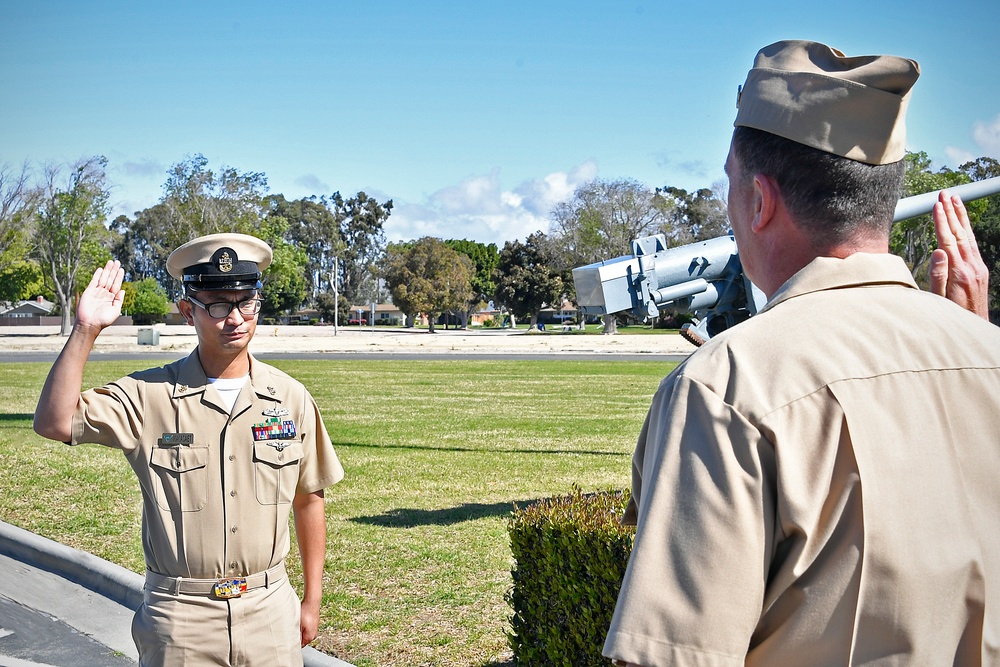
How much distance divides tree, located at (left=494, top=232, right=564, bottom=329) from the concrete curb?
235ft

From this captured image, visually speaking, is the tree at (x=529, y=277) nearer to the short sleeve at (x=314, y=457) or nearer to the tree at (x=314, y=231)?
the tree at (x=314, y=231)

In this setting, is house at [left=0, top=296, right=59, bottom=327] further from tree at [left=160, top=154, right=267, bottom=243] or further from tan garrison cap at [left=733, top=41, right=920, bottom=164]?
tan garrison cap at [left=733, top=41, right=920, bottom=164]

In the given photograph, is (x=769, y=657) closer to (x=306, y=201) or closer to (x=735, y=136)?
(x=735, y=136)

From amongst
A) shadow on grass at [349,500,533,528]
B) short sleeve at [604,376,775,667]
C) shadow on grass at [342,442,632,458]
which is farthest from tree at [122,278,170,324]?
short sleeve at [604,376,775,667]

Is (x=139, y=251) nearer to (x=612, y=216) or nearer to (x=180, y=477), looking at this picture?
(x=612, y=216)

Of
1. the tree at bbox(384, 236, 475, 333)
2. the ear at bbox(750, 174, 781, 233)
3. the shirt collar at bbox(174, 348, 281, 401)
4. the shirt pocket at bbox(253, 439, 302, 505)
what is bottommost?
the shirt pocket at bbox(253, 439, 302, 505)

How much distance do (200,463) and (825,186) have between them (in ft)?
8.21

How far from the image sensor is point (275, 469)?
3.53 metres

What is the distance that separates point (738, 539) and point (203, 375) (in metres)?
2.66

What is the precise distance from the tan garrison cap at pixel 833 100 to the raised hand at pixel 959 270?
0.77 meters

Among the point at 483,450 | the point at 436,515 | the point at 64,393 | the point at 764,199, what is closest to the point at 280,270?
the point at 483,450

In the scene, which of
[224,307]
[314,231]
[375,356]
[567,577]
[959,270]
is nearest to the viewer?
[959,270]

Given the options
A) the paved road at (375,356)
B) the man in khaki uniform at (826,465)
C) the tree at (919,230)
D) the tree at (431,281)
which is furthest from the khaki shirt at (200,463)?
the tree at (431,281)

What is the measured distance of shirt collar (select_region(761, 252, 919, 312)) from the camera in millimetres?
1585
